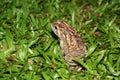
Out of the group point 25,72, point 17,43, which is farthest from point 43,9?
point 25,72

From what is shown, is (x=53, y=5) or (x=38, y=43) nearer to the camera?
(x=38, y=43)

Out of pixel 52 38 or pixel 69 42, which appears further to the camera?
pixel 52 38

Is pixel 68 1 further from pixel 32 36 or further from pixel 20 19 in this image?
pixel 32 36
